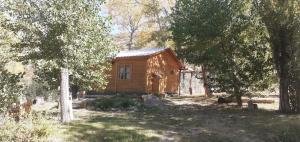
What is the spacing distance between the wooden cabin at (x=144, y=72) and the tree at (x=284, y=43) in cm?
1323

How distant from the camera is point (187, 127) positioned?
18469 mm

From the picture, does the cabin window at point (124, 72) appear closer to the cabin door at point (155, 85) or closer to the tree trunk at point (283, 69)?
the cabin door at point (155, 85)

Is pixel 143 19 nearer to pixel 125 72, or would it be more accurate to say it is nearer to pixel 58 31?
pixel 125 72

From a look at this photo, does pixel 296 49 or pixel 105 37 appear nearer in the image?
pixel 105 37

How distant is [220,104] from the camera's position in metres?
28.2

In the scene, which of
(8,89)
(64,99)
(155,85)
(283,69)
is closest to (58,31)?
(64,99)

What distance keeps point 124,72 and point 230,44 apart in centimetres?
1289

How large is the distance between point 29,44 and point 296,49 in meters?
13.5

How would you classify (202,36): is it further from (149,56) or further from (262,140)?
(262,140)

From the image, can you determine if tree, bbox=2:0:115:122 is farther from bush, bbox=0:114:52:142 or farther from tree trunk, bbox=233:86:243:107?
tree trunk, bbox=233:86:243:107

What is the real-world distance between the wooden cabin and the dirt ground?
37.6ft

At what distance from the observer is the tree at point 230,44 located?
24.9m

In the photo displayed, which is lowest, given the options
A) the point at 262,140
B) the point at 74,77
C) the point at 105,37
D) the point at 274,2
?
the point at 262,140

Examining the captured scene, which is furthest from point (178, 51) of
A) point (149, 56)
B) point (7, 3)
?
point (7, 3)
